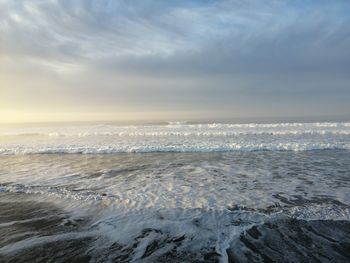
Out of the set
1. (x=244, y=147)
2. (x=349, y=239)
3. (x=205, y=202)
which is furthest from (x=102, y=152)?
(x=349, y=239)

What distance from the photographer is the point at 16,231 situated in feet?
18.4

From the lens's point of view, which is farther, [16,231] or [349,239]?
[16,231]

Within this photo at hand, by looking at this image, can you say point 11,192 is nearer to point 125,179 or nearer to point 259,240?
point 125,179

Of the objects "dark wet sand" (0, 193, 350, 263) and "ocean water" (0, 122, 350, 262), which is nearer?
"dark wet sand" (0, 193, 350, 263)

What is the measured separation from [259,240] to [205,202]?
2.53 m

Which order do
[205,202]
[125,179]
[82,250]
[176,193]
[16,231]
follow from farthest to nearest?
[125,179] < [176,193] < [205,202] < [16,231] < [82,250]

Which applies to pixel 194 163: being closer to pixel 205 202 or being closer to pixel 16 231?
pixel 205 202

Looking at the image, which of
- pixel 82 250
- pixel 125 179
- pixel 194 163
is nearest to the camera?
pixel 82 250

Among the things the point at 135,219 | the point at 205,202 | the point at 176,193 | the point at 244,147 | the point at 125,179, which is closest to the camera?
the point at 135,219

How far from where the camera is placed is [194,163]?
13922mm

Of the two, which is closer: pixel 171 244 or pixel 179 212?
pixel 171 244

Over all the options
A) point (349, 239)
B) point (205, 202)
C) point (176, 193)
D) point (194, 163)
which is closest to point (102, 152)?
point (194, 163)

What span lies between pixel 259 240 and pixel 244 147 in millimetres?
13735

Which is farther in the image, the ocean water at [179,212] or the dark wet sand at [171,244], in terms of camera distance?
the ocean water at [179,212]
